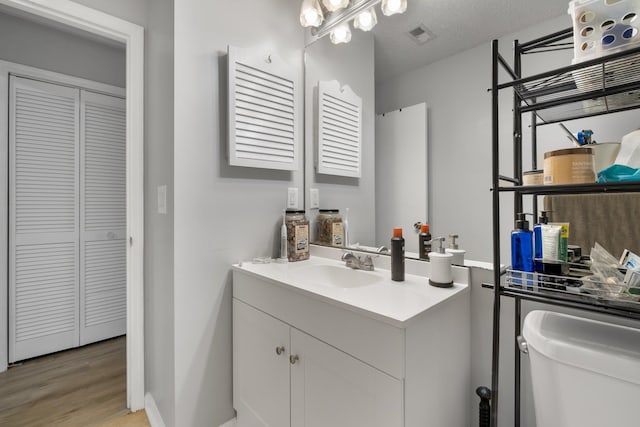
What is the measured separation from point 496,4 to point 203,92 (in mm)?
1244

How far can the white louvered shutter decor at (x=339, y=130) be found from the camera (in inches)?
61.6

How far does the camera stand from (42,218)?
2.27 meters

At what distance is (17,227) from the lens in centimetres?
218

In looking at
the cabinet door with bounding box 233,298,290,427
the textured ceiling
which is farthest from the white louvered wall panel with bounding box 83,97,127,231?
the textured ceiling

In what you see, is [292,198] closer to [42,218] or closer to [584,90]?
[584,90]

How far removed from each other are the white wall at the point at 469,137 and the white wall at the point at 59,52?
2654mm

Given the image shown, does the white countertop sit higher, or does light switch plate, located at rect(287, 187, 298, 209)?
light switch plate, located at rect(287, 187, 298, 209)

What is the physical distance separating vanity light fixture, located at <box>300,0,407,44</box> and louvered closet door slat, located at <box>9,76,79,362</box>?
2076 millimetres

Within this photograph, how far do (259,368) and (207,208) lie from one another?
2.49 ft

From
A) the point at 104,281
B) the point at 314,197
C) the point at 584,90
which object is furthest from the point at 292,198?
the point at 104,281

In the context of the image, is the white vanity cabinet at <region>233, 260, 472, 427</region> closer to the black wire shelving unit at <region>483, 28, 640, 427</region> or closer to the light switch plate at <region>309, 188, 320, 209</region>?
the black wire shelving unit at <region>483, 28, 640, 427</region>

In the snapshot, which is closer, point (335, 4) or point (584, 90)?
point (584, 90)

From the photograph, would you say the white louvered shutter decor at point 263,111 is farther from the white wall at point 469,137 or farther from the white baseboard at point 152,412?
the white baseboard at point 152,412

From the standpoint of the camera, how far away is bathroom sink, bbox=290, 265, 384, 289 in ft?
4.18
